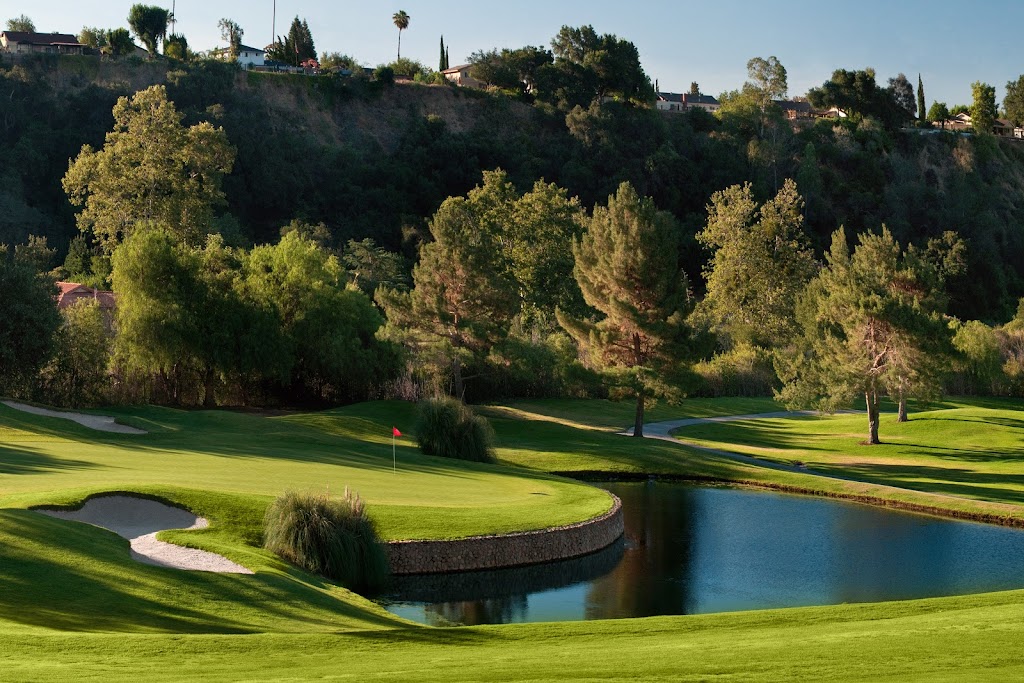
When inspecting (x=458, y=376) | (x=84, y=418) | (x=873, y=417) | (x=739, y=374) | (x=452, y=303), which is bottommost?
(x=873, y=417)

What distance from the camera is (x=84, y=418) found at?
36406 mm

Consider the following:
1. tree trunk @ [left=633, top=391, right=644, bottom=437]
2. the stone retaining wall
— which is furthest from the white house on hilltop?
the stone retaining wall

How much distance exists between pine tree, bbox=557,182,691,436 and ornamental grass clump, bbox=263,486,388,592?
23.1 m

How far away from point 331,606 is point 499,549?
6.41 m

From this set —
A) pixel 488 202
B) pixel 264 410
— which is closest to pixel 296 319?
pixel 264 410

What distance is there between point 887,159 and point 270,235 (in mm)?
66234

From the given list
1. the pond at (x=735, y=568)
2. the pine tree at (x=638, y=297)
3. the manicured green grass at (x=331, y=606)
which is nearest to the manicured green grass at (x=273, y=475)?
the manicured green grass at (x=331, y=606)

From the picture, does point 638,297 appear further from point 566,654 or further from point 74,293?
point 74,293

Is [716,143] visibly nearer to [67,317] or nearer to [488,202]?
[488,202]

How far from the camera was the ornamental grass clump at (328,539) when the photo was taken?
2050 cm

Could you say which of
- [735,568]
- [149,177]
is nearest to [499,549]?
[735,568]

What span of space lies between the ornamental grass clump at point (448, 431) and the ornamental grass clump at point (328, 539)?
13264 mm

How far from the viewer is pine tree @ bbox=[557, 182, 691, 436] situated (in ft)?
145

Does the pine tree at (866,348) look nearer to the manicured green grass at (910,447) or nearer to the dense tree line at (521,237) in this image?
the dense tree line at (521,237)
